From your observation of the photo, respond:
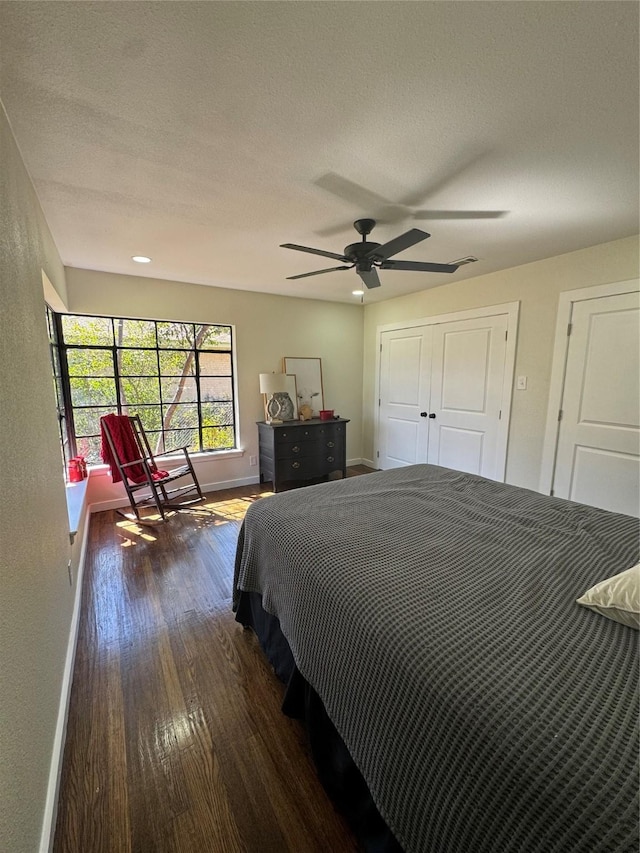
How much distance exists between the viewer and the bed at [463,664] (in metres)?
0.63

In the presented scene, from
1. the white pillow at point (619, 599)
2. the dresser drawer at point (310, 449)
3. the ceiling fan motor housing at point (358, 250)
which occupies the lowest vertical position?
the dresser drawer at point (310, 449)

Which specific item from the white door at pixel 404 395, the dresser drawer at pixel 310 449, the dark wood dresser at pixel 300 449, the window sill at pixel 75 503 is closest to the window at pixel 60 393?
the window sill at pixel 75 503

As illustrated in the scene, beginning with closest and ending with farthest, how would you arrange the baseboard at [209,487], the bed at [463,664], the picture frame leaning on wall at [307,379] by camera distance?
1. the bed at [463,664]
2. the baseboard at [209,487]
3. the picture frame leaning on wall at [307,379]

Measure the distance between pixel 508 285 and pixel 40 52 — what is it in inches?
133

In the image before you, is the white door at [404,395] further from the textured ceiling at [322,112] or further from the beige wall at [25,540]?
the beige wall at [25,540]

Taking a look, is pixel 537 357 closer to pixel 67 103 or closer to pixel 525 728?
pixel 525 728

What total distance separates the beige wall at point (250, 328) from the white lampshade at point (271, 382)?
0.25 meters

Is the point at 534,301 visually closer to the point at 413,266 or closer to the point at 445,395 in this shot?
the point at 445,395

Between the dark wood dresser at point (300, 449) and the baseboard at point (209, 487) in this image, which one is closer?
the baseboard at point (209, 487)

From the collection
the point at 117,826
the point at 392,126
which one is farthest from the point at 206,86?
the point at 117,826

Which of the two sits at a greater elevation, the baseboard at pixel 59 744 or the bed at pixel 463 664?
the bed at pixel 463 664

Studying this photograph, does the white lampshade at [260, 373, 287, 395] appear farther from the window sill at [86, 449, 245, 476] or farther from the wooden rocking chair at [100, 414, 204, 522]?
the wooden rocking chair at [100, 414, 204, 522]

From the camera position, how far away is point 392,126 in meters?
1.37

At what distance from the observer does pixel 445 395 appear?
3.88 m
